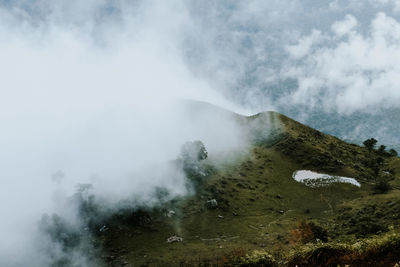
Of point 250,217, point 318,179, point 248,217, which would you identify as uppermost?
point 318,179

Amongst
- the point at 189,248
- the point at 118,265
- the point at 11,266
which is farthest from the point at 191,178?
the point at 11,266

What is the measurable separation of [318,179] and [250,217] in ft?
203

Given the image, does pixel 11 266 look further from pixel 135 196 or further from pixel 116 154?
pixel 116 154

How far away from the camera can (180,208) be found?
433ft

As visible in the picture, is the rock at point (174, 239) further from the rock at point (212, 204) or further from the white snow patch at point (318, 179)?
the white snow patch at point (318, 179)

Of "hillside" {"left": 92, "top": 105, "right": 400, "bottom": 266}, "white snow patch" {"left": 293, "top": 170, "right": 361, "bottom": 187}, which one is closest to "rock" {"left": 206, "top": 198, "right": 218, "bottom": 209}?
"hillside" {"left": 92, "top": 105, "right": 400, "bottom": 266}

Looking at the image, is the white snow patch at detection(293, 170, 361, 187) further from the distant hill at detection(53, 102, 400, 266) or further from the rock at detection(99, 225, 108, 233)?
the rock at detection(99, 225, 108, 233)

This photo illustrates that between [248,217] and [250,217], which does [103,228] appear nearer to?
[248,217]

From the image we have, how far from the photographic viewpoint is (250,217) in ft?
436

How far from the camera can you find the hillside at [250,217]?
87.1 meters

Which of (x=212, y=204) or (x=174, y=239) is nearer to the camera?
(x=174, y=239)

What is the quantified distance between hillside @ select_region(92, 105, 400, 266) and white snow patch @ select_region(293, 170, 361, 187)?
396 centimetres

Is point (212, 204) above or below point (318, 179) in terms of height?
below

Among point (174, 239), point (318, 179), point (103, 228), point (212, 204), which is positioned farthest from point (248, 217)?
point (318, 179)
